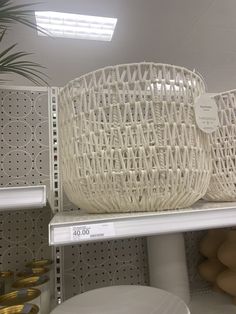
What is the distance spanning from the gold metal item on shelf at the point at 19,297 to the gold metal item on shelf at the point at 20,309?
0.08ft

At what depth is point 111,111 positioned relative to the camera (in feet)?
1.76

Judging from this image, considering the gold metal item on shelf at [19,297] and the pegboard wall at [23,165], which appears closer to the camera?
the gold metal item on shelf at [19,297]

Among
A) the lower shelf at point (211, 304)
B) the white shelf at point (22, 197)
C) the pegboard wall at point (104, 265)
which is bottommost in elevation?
the lower shelf at point (211, 304)

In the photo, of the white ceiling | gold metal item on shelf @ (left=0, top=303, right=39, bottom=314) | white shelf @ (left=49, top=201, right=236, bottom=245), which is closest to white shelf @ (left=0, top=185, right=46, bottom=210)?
white shelf @ (left=49, top=201, right=236, bottom=245)

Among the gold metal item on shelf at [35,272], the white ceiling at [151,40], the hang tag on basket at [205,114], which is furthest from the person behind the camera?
Answer: the white ceiling at [151,40]

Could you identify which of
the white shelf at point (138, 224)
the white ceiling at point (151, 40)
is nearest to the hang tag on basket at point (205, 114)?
the white shelf at point (138, 224)

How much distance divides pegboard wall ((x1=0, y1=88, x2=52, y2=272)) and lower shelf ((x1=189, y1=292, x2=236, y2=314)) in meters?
0.45

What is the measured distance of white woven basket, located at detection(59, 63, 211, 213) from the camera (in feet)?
1.72

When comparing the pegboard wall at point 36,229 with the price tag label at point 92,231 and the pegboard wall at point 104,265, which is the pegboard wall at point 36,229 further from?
the price tag label at point 92,231

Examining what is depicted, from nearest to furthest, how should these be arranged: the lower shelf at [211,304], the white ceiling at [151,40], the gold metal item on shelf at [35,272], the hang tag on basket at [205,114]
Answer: the hang tag on basket at [205,114], the gold metal item on shelf at [35,272], the lower shelf at [211,304], the white ceiling at [151,40]

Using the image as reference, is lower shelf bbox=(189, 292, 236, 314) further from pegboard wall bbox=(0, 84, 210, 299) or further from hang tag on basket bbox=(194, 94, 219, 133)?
hang tag on basket bbox=(194, 94, 219, 133)

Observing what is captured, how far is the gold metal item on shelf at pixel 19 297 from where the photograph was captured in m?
0.58

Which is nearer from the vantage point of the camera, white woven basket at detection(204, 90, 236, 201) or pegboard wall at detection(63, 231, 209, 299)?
white woven basket at detection(204, 90, 236, 201)

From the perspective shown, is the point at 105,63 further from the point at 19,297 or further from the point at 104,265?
the point at 19,297
